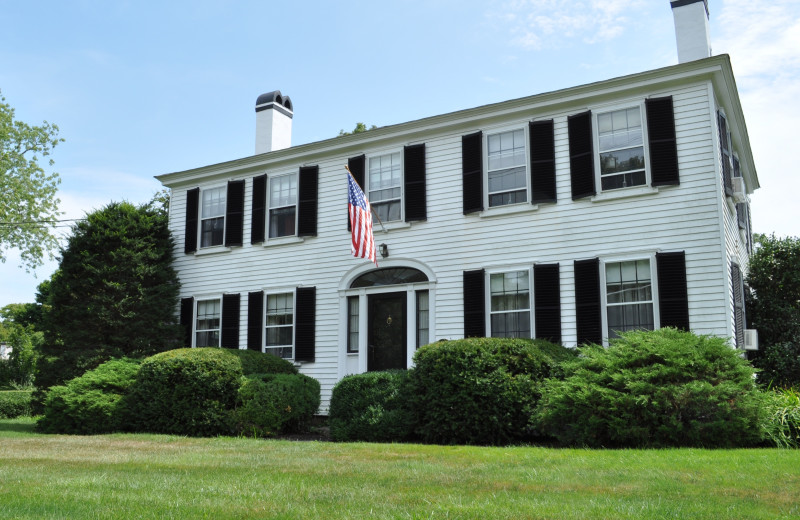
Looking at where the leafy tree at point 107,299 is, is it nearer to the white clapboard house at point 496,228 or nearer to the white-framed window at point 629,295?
the white clapboard house at point 496,228

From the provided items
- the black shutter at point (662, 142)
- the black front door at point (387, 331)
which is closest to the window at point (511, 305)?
the black front door at point (387, 331)

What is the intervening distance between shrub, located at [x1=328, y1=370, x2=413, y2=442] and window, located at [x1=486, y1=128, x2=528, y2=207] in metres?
4.34

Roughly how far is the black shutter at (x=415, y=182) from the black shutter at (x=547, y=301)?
9.23 feet

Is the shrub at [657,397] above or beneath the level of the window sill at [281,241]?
beneath

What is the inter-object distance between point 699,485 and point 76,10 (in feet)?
35.1

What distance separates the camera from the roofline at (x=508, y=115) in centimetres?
1169

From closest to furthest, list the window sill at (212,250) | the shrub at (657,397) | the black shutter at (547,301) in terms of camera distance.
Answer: the shrub at (657,397), the black shutter at (547,301), the window sill at (212,250)

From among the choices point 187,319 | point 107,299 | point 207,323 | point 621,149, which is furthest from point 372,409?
point 107,299

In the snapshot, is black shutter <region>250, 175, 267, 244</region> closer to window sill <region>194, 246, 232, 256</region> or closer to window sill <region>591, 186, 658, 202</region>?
window sill <region>194, 246, 232, 256</region>

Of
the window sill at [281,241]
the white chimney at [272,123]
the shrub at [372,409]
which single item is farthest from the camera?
the white chimney at [272,123]

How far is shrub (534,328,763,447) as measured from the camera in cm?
802

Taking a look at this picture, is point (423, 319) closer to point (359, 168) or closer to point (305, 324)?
point (305, 324)

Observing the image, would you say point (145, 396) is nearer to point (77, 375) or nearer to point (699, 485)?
point (77, 375)

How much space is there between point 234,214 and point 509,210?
7119 millimetres
